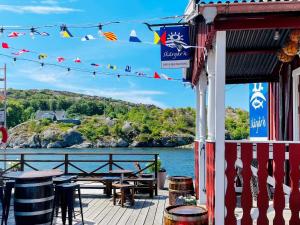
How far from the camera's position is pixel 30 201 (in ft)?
16.6

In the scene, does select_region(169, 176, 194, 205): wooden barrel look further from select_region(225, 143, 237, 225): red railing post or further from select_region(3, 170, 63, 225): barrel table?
select_region(3, 170, 63, 225): barrel table

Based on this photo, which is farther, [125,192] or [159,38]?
[125,192]

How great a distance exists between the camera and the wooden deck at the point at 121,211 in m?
6.21

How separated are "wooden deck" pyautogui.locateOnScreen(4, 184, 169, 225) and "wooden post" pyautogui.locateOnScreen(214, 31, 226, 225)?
5.81 feet

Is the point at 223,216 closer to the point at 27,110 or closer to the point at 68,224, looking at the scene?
the point at 68,224

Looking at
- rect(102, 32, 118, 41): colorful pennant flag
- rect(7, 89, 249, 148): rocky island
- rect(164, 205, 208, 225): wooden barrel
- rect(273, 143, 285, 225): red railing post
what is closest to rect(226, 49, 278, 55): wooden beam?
rect(102, 32, 118, 41): colorful pennant flag

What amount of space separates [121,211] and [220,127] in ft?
10.9

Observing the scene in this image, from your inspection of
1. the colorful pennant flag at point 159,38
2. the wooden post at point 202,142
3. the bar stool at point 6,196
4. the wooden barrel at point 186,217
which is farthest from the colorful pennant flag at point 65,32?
the wooden barrel at point 186,217

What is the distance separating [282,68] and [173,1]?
2.67 meters

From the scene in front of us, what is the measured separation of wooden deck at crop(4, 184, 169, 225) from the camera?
20.4 ft

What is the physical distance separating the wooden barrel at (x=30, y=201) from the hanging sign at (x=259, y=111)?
20.7 feet

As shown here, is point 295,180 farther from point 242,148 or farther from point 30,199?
point 30,199

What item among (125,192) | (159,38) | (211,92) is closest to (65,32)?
(159,38)

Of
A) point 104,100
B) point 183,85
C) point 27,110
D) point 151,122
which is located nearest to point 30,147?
point 27,110
